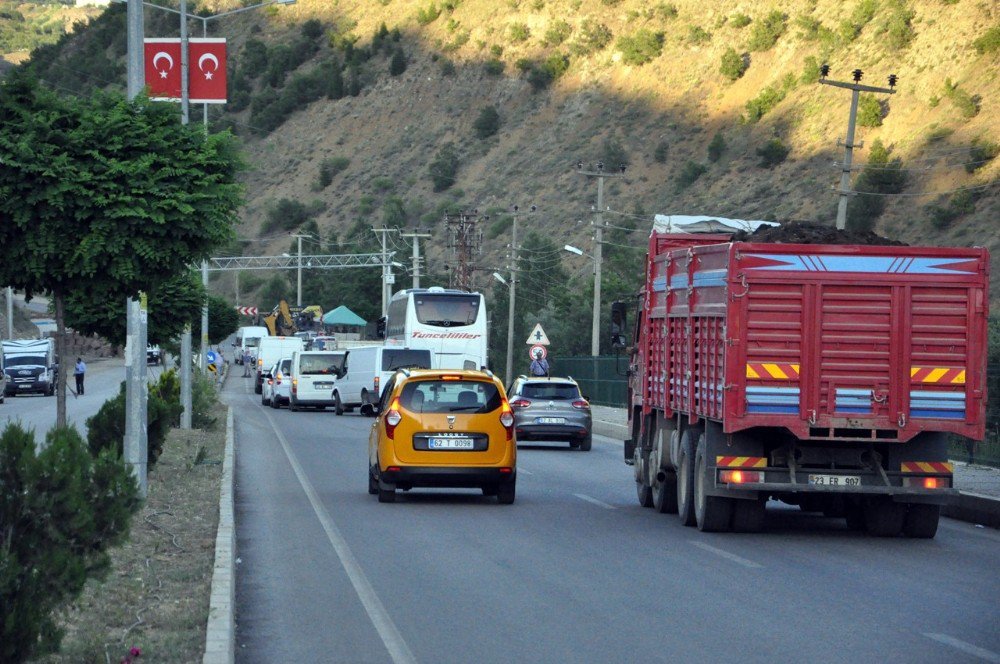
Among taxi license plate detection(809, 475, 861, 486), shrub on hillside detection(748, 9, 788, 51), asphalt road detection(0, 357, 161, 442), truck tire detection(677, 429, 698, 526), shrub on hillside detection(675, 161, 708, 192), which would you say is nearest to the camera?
taxi license plate detection(809, 475, 861, 486)

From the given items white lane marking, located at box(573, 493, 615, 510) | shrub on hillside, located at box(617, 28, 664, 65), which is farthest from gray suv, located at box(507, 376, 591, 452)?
shrub on hillside, located at box(617, 28, 664, 65)

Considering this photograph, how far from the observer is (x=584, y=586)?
38.6 feet

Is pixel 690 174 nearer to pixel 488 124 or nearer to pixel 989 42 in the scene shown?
pixel 989 42

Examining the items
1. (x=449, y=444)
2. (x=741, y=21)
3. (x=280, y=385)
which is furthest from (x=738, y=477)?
(x=741, y=21)

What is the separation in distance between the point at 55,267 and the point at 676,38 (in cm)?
10112

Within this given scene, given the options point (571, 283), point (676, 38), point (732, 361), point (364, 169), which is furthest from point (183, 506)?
point (364, 169)

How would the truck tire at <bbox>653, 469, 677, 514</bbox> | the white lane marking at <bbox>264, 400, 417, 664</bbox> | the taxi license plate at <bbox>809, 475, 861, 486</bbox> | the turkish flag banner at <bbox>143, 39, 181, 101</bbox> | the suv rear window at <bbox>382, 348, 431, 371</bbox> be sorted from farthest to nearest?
the suv rear window at <bbox>382, 348, 431, 371</bbox> < the turkish flag banner at <bbox>143, 39, 181, 101</bbox> < the truck tire at <bbox>653, 469, 677, 514</bbox> < the taxi license plate at <bbox>809, 475, 861, 486</bbox> < the white lane marking at <bbox>264, 400, 417, 664</bbox>

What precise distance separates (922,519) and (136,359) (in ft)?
29.1

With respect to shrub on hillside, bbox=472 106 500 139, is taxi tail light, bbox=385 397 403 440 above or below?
below

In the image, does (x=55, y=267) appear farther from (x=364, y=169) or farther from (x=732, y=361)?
(x=364, y=169)

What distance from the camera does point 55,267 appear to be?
48.9 feet

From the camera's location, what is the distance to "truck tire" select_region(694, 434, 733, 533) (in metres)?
15.3

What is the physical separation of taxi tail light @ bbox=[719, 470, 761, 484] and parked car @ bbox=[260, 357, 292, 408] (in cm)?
3890

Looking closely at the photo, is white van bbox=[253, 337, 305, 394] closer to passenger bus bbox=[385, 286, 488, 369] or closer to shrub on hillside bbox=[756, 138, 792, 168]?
passenger bus bbox=[385, 286, 488, 369]
